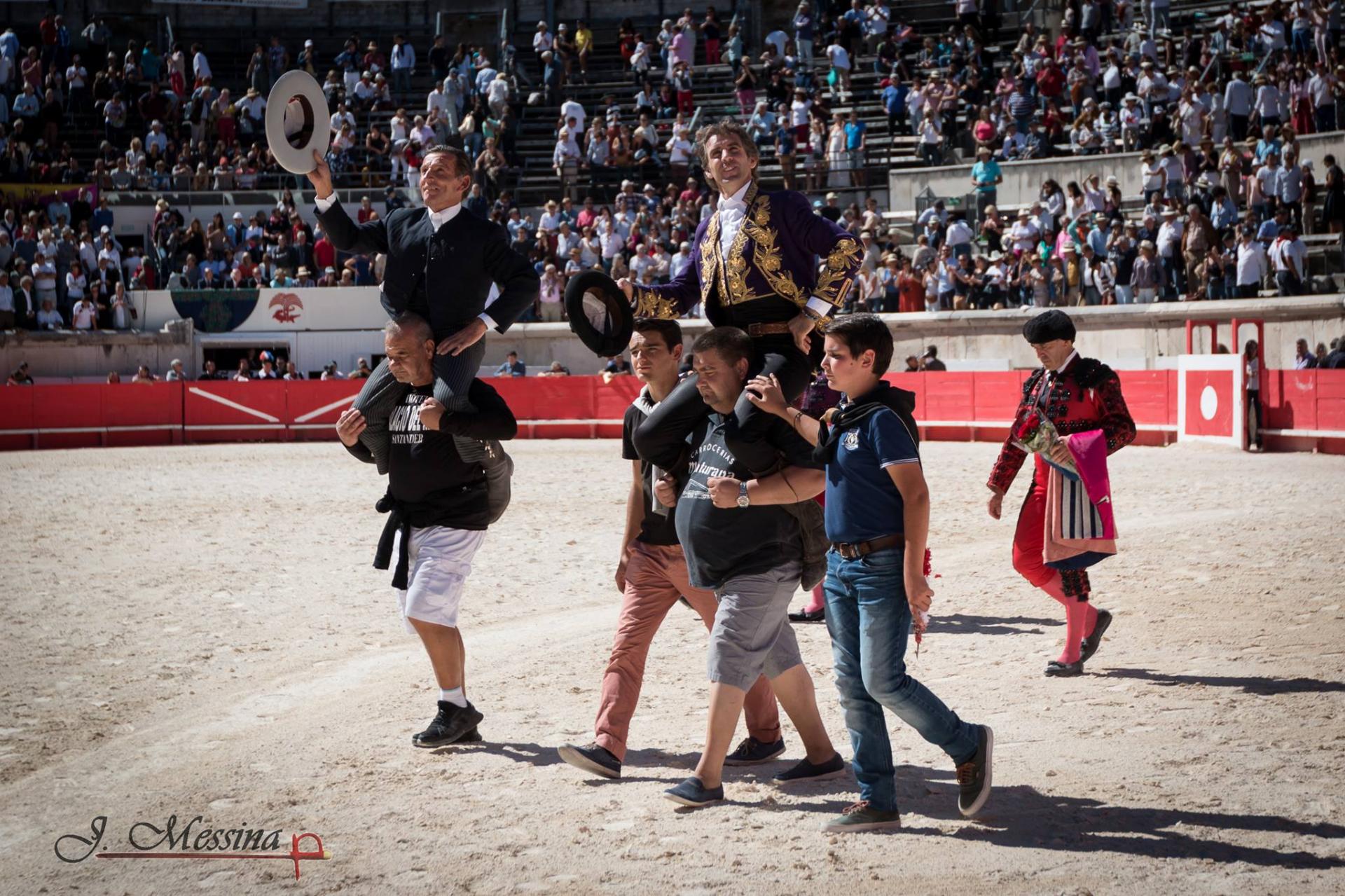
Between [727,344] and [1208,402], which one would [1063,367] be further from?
[1208,402]

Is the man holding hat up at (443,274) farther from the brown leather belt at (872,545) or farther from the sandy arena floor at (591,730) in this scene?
the brown leather belt at (872,545)

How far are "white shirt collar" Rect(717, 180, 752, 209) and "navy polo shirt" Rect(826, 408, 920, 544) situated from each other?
1.71 metres

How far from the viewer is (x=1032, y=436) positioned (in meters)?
6.74

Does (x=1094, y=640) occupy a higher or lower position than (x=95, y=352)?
lower

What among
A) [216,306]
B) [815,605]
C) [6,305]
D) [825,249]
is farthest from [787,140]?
[825,249]

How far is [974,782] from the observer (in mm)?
4648

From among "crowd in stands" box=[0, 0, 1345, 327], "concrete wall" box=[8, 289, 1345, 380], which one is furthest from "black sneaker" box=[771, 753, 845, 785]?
"concrete wall" box=[8, 289, 1345, 380]

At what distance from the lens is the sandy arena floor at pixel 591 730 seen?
437cm

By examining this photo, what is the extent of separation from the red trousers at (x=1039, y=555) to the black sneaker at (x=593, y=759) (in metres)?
2.56

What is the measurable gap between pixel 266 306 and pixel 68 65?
33.1ft

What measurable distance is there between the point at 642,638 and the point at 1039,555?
2.42 meters

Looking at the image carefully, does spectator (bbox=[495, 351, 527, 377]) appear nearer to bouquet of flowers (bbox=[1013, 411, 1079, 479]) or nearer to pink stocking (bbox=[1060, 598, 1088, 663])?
bouquet of flowers (bbox=[1013, 411, 1079, 479])

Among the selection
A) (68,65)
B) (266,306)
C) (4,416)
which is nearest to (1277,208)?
(266,306)

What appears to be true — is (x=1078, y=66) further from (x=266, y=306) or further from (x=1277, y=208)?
(x=266, y=306)
